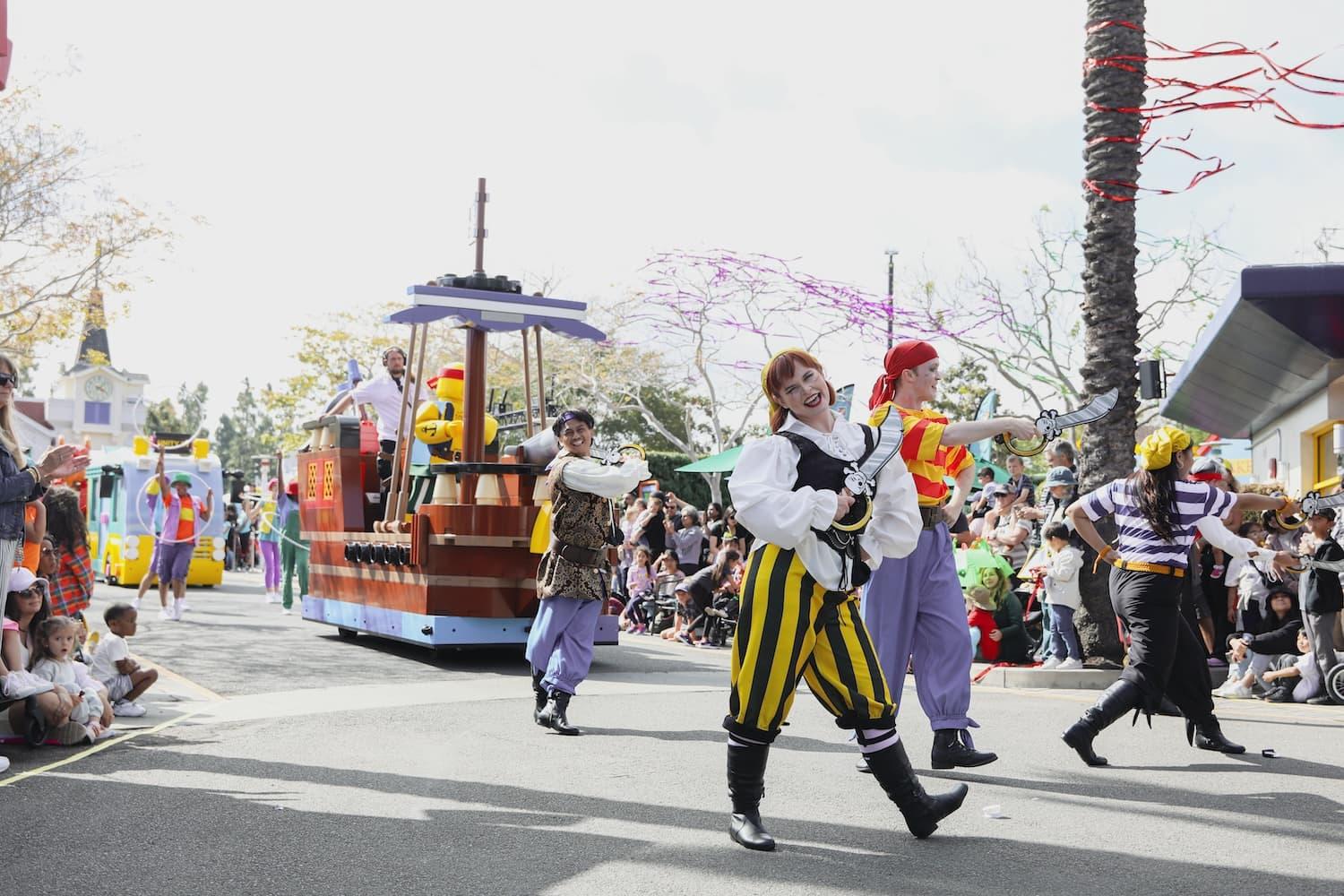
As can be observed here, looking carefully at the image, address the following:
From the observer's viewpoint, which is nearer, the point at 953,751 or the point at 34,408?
the point at 953,751

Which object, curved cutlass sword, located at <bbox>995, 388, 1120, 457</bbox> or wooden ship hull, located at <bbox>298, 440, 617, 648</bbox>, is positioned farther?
wooden ship hull, located at <bbox>298, 440, 617, 648</bbox>

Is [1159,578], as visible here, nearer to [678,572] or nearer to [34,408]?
[678,572]

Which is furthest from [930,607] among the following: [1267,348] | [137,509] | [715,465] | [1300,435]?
[137,509]

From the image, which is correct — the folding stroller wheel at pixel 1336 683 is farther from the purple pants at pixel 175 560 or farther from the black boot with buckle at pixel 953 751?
the purple pants at pixel 175 560

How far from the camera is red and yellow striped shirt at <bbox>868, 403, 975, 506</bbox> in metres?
6.19

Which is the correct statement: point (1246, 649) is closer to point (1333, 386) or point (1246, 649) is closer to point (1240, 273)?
point (1240, 273)

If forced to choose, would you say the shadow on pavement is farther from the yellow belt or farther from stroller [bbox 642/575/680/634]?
stroller [bbox 642/575/680/634]

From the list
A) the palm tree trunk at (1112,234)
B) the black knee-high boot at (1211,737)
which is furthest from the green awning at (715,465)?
the black knee-high boot at (1211,737)

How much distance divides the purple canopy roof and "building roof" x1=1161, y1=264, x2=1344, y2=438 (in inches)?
219

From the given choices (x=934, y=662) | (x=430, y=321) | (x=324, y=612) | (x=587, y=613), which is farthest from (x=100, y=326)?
(x=934, y=662)

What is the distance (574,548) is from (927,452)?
2.85m

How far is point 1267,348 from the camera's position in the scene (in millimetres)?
14109

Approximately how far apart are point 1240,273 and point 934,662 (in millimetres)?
6454

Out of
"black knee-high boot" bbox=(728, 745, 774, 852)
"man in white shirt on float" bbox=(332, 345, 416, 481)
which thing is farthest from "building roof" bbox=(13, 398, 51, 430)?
"black knee-high boot" bbox=(728, 745, 774, 852)
